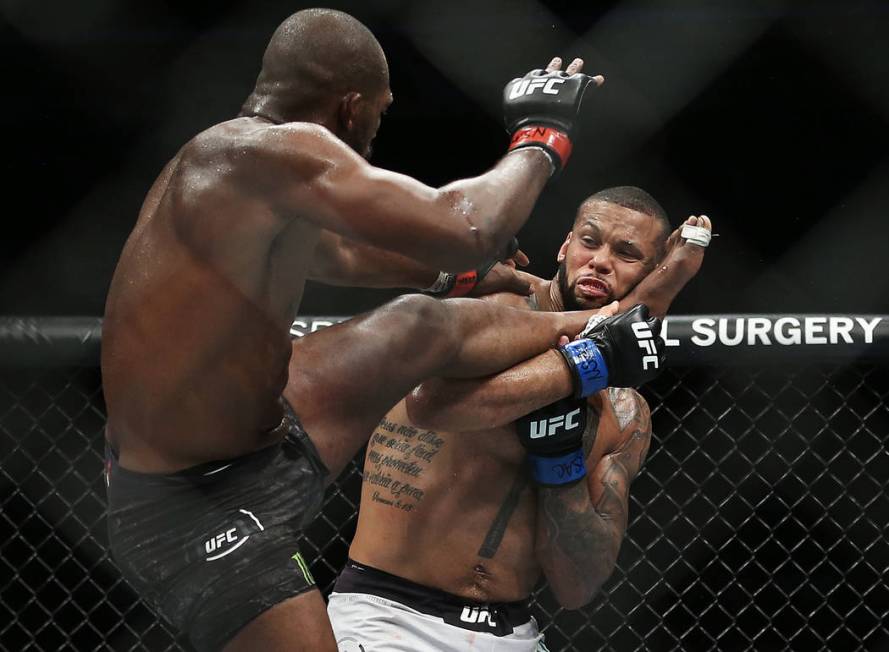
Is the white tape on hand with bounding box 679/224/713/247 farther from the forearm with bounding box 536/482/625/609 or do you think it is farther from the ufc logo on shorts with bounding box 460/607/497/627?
the ufc logo on shorts with bounding box 460/607/497/627

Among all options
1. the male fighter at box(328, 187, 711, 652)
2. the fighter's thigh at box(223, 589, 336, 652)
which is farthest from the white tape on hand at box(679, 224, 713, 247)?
the fighter's thigh at box(223, 589, 336, 652)

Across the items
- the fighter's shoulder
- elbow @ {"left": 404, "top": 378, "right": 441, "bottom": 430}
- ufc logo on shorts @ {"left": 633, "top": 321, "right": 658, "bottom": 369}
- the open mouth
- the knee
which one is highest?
the fighter's shoulder

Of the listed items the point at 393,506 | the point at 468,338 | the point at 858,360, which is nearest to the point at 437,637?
the point at 393,506

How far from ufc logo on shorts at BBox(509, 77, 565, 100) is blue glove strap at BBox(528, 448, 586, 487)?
0.65 metres

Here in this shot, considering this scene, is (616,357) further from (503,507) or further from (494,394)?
(503,507)

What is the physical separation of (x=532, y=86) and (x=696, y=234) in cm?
56

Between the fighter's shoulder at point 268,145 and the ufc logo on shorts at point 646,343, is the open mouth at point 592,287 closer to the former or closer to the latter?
the ufc logo on shorts at point 646,343

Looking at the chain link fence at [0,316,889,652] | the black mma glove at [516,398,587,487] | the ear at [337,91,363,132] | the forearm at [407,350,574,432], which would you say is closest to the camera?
the ear at [337,91,363,132]

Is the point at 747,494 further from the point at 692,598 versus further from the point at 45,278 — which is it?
the point at 45,278

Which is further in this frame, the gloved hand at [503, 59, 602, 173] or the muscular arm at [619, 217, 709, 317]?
the muscular arm at [619, 217, 709, 317]

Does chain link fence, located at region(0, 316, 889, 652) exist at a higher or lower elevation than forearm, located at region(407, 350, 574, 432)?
lower

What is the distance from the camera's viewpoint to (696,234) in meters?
2.13

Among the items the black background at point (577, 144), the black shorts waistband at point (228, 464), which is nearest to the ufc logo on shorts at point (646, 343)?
the black shorts waistband at point (228, 464)

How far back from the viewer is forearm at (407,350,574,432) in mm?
1866
